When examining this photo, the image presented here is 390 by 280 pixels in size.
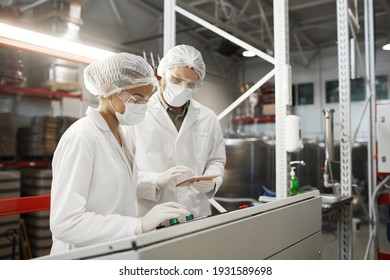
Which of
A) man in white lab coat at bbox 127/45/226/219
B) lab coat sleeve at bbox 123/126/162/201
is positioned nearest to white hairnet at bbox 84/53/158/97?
lab coat sleeve at bbox 123/126/162/201

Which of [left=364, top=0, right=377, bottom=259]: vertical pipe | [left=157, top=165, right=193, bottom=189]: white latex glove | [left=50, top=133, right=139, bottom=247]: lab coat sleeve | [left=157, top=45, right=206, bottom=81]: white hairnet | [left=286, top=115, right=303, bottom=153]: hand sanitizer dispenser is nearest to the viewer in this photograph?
[left=50, top=133, right=139, bottom=247]: lab coat sleeve

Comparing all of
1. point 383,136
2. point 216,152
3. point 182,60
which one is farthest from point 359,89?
point 182,60

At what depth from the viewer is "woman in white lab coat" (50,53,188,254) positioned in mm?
1156

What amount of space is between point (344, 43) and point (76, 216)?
2498 mm

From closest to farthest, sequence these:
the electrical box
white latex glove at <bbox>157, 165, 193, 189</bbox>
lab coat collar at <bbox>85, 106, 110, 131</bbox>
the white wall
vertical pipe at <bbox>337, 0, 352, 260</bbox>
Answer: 1. lab coat collar at <bbox>85, 106, 110, 131</bbox>
2. white latex glove at <bbox>157, 165, 193, 189</bbox>
3. vertical pipe at <bbox>337, 0, 352, 260</bbox>
4. the electrical box
5. the white wall

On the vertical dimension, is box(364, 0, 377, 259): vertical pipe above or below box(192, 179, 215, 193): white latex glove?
above

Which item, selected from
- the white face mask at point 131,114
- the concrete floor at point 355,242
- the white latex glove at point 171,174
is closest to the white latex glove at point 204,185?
the white latex glove at point 171,174

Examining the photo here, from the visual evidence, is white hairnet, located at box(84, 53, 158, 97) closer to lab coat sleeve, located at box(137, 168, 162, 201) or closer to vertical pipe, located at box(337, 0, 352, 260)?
lab coat sleeve, located at box(137, 168, 162, 201)

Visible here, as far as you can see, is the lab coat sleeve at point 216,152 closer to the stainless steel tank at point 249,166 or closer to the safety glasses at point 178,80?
the safety glasses at point 178,80

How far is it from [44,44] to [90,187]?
1.01 meters

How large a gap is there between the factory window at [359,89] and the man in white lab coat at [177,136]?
25.3 feet
